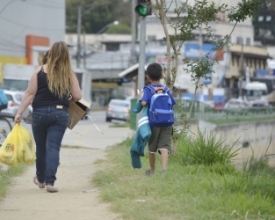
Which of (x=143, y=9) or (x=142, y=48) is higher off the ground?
(x=143, y=9)

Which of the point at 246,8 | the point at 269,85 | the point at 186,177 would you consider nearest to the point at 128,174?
the point at 186,177

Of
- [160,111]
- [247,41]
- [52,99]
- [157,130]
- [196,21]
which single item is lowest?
[157,130]

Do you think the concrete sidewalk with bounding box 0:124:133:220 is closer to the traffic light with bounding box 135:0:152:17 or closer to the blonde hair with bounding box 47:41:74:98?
the blonde hair with bounding box 47:41:74:98

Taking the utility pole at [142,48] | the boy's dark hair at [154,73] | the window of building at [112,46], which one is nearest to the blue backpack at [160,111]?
the boy's dark hair at [154,73]

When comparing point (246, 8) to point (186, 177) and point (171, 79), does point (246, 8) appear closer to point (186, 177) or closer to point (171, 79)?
point (171, 79)

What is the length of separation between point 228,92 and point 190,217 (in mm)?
73929

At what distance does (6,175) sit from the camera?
11.9 metres

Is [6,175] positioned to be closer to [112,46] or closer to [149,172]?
[149,172]

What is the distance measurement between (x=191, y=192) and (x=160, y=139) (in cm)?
215

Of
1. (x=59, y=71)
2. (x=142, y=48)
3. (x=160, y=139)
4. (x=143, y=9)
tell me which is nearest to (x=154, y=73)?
(x=160, y=139)

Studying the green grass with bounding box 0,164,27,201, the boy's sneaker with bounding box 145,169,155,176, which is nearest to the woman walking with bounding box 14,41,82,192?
the green grass with bounding box 0,164,27,201

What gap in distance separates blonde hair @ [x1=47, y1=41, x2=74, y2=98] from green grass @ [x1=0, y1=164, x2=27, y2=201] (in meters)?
1.32

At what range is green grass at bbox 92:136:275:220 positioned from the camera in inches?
311

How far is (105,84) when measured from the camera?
3270 inches
